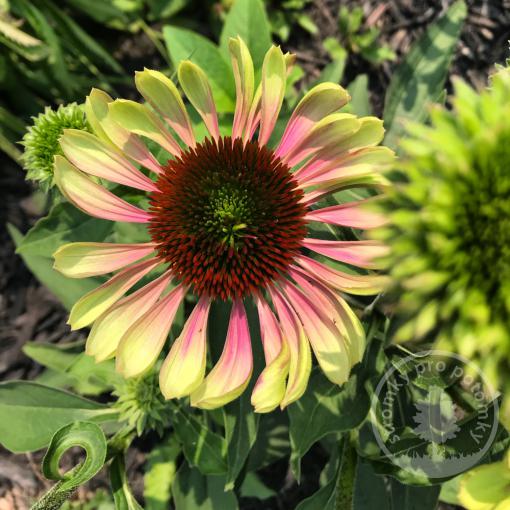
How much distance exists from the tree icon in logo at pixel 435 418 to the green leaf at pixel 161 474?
0.69m

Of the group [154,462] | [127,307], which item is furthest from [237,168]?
[154,462]

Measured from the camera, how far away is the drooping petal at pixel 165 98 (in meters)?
0.94

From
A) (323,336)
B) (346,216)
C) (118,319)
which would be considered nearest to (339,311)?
(323,336)

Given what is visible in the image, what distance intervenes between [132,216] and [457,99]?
705mm

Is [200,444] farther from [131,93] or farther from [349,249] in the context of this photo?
[131,93]

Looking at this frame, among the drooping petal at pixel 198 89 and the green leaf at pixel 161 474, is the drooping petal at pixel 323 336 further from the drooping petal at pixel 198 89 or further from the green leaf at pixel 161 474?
the green leaf at pixel 161 474

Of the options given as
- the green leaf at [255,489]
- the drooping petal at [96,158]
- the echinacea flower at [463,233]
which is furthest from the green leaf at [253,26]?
the green leaf at [255,489]

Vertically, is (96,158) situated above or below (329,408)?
above

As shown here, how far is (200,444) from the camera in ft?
3.82

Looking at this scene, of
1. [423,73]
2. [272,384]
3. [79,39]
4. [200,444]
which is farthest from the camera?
[79,39]

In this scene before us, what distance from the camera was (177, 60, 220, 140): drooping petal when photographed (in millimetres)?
962

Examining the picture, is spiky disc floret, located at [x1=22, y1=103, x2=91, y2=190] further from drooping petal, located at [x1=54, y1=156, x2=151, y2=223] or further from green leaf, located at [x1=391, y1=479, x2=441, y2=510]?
green leaf, located at [x1=391, y1=479, x2=441, y2=510]


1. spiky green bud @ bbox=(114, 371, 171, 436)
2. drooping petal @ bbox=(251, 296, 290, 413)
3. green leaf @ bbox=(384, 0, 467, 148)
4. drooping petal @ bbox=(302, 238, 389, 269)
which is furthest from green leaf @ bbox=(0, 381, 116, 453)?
green leaf @ bbox=(384, 0, 467, 148)

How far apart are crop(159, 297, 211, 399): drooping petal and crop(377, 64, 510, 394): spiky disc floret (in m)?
0.49
